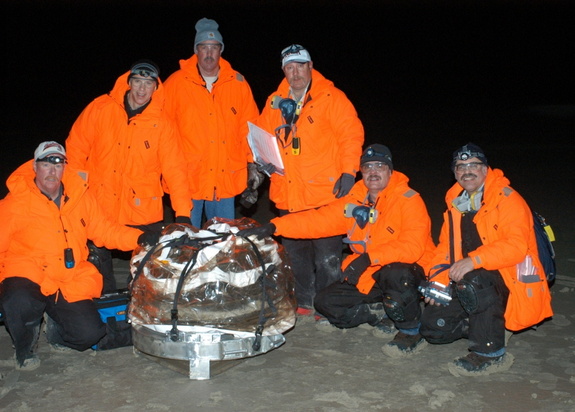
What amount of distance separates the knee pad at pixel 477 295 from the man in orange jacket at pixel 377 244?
0.49 m

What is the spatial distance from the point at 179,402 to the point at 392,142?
1214cm

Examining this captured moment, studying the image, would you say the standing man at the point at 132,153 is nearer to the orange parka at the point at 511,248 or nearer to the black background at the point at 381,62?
the orange parka at the point at 511,248

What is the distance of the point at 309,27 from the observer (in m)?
47.8

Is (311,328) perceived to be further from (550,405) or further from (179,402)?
(550,405)

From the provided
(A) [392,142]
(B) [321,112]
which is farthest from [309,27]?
(B) [321,112]

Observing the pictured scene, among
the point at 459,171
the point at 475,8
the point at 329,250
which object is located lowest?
the point at 329,250

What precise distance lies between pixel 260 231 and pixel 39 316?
5.35 ft

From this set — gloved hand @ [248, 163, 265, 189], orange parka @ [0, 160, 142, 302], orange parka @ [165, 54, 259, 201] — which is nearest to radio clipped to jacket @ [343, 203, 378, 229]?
gloved hand @ [248, 163, 265, 189]

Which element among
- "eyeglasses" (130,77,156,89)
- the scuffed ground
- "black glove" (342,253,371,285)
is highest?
"eyeglasses" (130,77,156,89)

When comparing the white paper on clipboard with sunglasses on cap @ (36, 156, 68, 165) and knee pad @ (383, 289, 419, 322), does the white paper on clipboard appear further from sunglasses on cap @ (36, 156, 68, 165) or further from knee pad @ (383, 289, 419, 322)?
sunglasses on cap @ (36, 156, 68, 165)

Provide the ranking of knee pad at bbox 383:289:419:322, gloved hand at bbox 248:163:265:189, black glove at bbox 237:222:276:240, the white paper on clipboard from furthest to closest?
gloved hand at bbox 248:163:265:189 < the white paper on clipboard < knee pad at bbox 383:289:419:322 < black glove at bbox 237:222:276:240

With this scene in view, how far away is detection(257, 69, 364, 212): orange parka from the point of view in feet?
20.6

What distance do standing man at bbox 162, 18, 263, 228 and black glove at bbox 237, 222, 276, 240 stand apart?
49.8 inches

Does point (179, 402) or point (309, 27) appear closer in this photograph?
point (179, 402)
